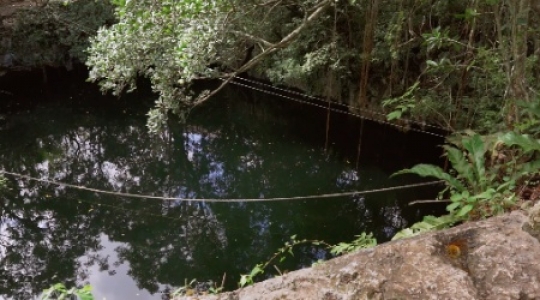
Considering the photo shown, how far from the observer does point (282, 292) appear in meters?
1.53

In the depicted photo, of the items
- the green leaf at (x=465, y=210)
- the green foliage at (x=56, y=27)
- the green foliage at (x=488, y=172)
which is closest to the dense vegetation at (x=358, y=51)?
the green foliage at (x=488, y=172)

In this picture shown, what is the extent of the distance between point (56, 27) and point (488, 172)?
1278 cm

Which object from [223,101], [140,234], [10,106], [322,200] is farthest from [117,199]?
[10,106]

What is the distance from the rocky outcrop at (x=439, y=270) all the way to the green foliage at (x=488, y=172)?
0.64 m

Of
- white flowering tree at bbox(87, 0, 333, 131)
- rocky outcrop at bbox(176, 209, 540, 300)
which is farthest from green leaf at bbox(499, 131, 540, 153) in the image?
white flowering tree at bbox(87, 0, 333, 131)

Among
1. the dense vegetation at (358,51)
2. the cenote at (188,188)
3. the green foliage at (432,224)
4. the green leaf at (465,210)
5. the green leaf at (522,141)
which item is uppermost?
the dense vegetation at (358,51)

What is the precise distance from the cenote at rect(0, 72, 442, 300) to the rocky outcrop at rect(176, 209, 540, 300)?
188 inches

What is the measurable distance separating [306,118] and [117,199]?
4.69m

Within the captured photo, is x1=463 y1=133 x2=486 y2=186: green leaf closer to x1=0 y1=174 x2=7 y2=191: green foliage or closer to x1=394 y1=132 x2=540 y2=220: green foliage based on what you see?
x1=394 y1=132 x2=540 y2=220: green foliage

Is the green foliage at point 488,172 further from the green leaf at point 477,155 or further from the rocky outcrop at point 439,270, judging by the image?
the rocky outcrop at point 439,270

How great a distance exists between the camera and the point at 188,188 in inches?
339

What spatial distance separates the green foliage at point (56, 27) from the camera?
1250 centimetres

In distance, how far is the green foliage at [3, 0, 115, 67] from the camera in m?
12.5

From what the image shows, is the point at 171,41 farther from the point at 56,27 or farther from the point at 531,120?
the point at 56,27
